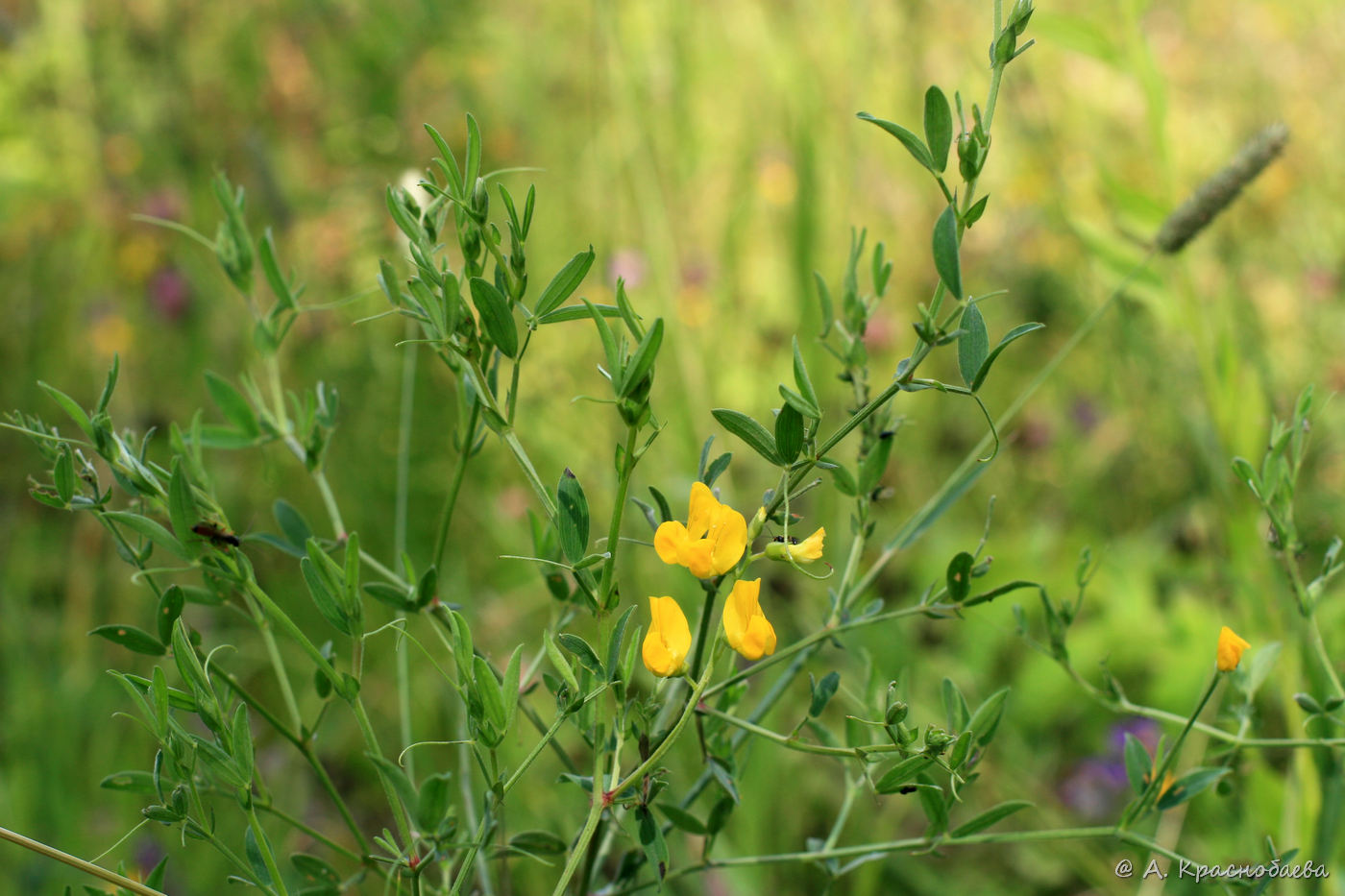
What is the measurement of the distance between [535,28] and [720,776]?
224cm

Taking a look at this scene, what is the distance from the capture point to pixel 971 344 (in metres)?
0.43

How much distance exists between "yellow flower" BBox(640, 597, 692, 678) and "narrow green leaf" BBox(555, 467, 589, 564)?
0.13ft

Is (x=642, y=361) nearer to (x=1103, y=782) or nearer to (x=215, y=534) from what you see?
(x=215, y=534)

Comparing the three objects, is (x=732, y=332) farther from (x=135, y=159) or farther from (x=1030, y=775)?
(x=135, y=159)

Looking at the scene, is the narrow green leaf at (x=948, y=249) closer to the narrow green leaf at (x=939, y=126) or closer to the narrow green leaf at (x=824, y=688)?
the narrow green leaf at (x=939, y=126)

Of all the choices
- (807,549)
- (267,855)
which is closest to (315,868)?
(267,855)

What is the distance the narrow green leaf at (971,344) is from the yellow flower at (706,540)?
0.12m

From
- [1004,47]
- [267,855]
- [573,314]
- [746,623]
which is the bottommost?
[267,855]

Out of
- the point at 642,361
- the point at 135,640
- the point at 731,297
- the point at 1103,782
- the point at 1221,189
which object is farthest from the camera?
the point at 731,297

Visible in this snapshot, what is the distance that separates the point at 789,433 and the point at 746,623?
0.08m

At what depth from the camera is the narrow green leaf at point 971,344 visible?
0.42 metres

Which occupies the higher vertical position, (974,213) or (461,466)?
(974,213)

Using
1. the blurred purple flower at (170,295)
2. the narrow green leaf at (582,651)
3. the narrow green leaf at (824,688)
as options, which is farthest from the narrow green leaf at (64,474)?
the blurred purple flower at (170,295)

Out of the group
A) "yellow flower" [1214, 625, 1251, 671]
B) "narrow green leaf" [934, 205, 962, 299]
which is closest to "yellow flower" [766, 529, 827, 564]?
"narrow green leaf" [934, 205, 962, 299]
